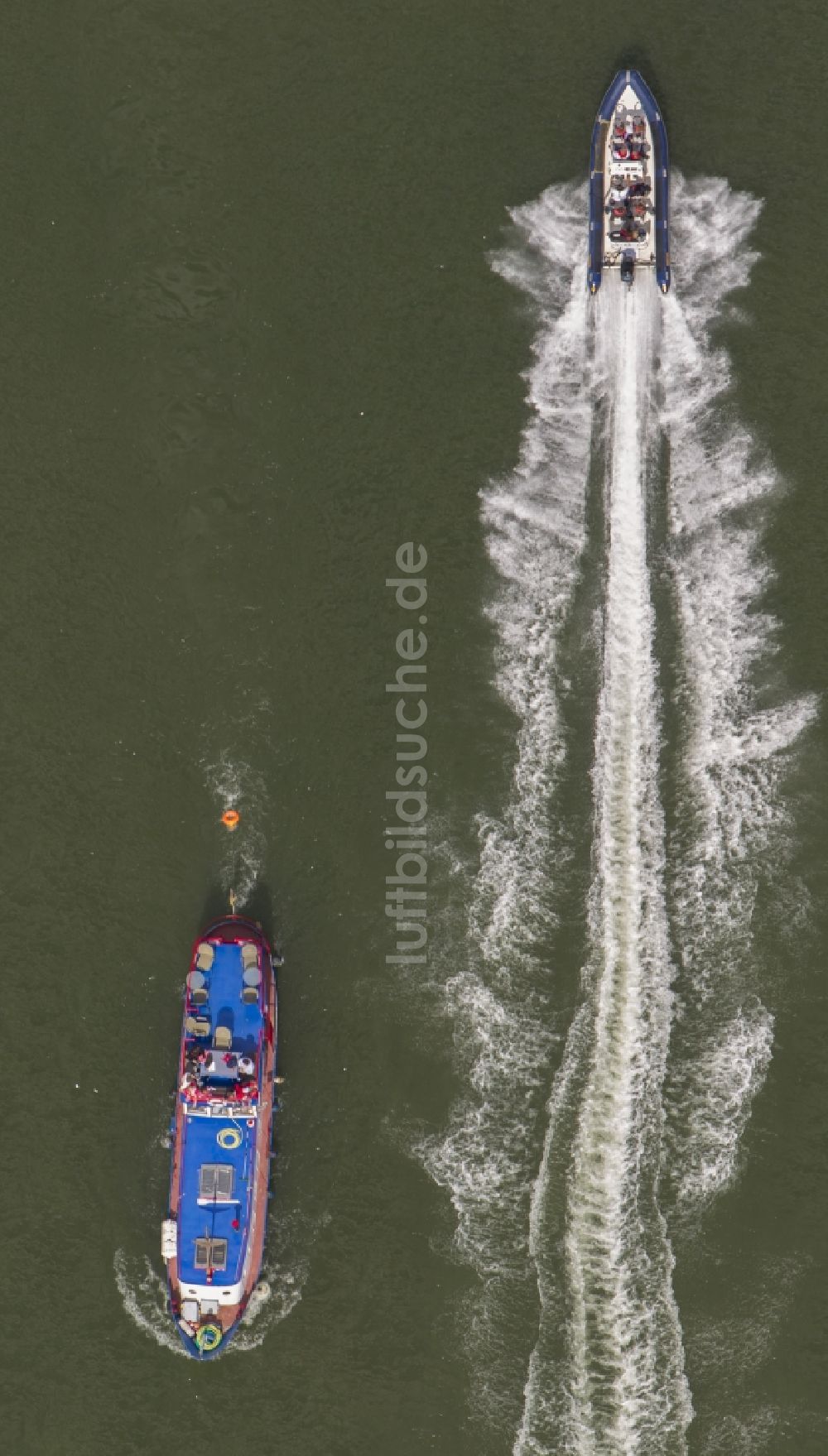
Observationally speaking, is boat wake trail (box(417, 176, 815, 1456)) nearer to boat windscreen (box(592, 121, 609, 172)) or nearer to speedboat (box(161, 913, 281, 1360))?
boat windscreen (box(592, 121, 609, 172))

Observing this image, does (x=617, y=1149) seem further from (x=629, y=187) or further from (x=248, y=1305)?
(x=629, y=187)

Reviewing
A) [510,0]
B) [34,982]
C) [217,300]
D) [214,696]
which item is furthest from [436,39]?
[34,982]

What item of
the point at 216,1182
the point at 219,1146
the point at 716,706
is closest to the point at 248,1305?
the point at 216,1182

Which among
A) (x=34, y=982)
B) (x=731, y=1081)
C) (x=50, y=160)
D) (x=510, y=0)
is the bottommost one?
(x=731, y=1081)

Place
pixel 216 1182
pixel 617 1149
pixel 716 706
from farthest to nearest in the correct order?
pixel 716 706
pixel 617 1149
pixel 216 1182

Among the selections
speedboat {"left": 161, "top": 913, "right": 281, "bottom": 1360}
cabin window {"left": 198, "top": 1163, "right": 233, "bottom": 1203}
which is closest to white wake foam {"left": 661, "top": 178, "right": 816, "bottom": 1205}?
speedboat {"left": 161, "top": 913, "right": 281, "bottom": 1360}

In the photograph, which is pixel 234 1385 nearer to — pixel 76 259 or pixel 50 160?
pixel 76 259

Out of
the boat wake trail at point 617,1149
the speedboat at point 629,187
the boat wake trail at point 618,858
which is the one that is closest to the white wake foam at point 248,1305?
the boat wake trail at point 618,858
